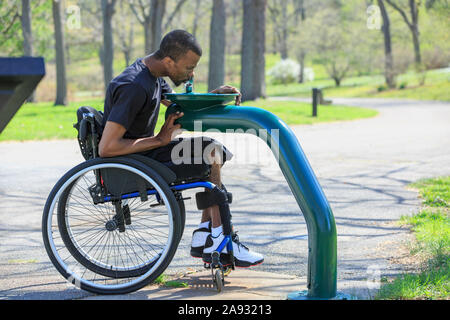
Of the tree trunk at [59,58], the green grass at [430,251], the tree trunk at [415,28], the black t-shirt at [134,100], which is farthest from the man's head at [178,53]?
the tree trunk at [415,28]

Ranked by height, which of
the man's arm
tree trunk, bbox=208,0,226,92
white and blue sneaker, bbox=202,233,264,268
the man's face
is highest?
tree trunk, bbox=208,0,226,92

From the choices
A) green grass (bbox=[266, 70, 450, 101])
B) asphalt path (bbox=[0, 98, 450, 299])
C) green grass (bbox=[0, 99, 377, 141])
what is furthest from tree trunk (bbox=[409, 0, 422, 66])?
asphalt path (bbox=[0, 98, 450, 299])

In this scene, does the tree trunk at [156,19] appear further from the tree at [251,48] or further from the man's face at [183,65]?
the man's face at [183,65]

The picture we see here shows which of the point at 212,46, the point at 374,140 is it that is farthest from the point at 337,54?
the point at 374,140

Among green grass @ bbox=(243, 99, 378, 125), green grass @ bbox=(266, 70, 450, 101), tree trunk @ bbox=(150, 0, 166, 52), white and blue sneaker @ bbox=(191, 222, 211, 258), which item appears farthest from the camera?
green grass @ bbox=(266, 70, 450, 101)

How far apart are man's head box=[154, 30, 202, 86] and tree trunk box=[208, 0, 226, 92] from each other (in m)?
19.8

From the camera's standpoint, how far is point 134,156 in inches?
150

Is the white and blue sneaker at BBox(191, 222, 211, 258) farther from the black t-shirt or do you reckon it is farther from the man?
the black t-shirt

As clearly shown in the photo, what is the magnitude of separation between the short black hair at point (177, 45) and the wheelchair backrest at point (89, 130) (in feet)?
1.74

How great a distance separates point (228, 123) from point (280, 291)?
1.01 meters

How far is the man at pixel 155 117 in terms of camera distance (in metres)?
3.75

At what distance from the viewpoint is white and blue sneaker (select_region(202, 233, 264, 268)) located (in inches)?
155

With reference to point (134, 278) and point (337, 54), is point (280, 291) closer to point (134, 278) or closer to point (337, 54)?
point (134, 278)

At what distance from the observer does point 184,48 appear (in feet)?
12.7
